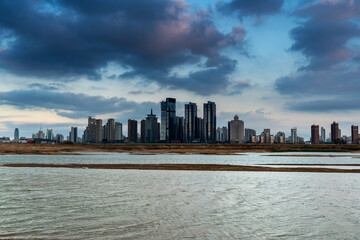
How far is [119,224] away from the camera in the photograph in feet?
58.3

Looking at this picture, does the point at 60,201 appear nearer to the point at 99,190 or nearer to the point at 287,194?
the point at 99,190

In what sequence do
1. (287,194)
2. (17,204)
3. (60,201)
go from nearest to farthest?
(17,204) < (60,201) < (287,194)

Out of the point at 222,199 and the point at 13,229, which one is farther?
the point at 222,199

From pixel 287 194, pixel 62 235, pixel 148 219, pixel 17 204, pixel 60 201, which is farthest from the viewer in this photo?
pixel 287 194

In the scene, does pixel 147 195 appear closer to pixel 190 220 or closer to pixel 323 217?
pixel 190 220

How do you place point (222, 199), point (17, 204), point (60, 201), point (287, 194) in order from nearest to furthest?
point (17, 204) → point (60, 201) → point (222, 199) → point (287, 194)

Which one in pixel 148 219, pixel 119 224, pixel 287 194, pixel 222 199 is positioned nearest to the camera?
pixel 119 224

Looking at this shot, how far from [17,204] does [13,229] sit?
744cm

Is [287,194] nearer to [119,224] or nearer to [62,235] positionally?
[119,224]

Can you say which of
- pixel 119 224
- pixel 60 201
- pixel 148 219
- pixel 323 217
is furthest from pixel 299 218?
pixel 60 201

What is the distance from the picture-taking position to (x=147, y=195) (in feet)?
92.5

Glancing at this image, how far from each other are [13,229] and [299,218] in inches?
645

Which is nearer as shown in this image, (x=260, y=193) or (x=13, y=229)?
(x=13, y=229)

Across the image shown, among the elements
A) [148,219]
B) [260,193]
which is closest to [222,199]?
[260,193]
